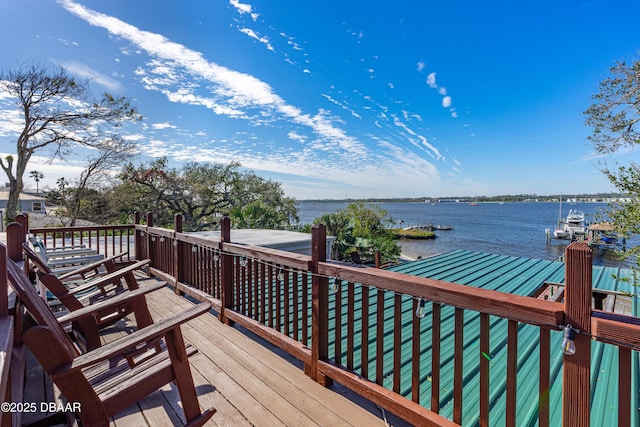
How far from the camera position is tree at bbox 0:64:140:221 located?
10.6 meters

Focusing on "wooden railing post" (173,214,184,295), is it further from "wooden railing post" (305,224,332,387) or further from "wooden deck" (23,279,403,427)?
"wooden railing post" (305,224,332,387)

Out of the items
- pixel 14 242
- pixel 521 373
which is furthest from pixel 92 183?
pixel 521 373

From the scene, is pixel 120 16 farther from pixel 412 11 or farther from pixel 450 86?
pixel 450 86

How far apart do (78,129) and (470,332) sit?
49.3 ft

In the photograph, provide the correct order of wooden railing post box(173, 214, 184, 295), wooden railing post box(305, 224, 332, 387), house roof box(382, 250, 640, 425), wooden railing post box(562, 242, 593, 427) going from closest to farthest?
1. wooden railing post box(562, 242, 593, 427)
2. house roof box(382, 250, 640, 425)
3. wooden railing post box(305, 224, 332, 387)
4. wooden railing post box(173, 214, 184, 295)

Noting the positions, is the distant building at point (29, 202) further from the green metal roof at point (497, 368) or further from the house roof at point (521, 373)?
the house roof at point (521, 373)

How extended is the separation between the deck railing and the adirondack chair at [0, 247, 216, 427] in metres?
0.83

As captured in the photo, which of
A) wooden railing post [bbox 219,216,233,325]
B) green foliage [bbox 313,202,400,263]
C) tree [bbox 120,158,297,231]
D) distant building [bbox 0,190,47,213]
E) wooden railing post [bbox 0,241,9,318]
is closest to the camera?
wooden railing post [bbox 0,241,9,318]

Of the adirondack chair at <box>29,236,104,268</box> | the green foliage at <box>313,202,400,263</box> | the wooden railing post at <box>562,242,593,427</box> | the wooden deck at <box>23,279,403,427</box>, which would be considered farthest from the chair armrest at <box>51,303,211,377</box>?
the green foliage at <box>313,202,400,263</box>

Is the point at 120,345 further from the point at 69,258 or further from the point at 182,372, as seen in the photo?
the point at 69,258

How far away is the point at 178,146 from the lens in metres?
15.3

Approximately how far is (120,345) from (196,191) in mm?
14534

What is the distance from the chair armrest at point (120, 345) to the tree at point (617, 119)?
535cm

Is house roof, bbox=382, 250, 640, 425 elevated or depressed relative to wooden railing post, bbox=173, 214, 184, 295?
depressed
